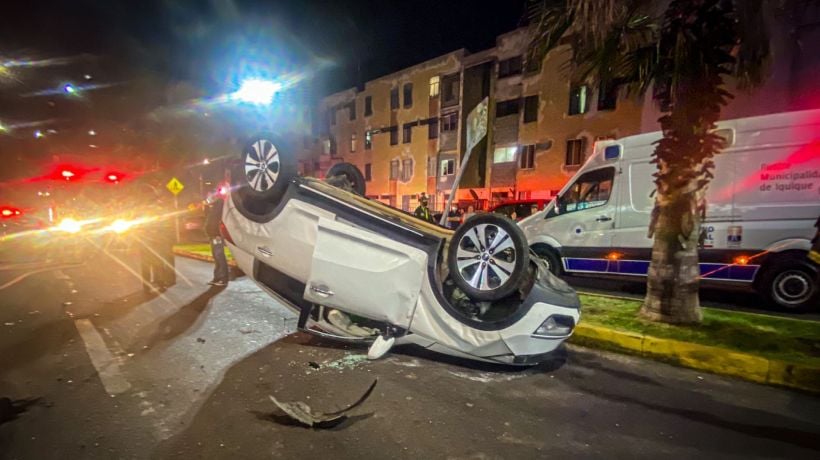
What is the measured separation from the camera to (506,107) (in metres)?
23.4

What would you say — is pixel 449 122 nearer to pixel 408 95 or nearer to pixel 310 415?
pixel 408 95

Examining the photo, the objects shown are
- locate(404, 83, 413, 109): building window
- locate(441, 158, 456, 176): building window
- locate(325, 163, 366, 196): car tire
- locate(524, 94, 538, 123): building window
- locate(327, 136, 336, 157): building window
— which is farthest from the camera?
locate(327, 136, 336, 157): building window

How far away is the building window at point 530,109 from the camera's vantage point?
21.9 metres

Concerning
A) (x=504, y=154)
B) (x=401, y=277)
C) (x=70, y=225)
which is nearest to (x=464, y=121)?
(x=504, y=154)

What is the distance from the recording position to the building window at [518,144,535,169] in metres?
22.0

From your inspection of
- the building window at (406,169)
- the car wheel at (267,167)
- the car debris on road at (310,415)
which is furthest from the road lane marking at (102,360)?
the building window at (406,169)

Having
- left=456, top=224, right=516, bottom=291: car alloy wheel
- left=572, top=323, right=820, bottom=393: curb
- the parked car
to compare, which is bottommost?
left=572, top=323, right=820, bottom=393: curb

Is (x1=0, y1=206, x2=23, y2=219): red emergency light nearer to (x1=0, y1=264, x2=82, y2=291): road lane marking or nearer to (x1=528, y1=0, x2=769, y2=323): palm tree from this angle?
(x1=0, y1=264, x2=82, y2=291): road lane marking

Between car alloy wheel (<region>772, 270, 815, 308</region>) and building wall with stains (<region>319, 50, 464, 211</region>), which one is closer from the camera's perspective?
car alloy wheel (<region>772, 270, 815, 308</region>)

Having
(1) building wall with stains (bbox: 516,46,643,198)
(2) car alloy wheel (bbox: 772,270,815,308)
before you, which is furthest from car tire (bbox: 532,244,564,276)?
(1) building wall with stains (bbox: 516,46,643,198)

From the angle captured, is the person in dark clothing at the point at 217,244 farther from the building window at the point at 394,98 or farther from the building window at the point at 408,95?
the building window at the point at 394,98

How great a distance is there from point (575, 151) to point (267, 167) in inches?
781

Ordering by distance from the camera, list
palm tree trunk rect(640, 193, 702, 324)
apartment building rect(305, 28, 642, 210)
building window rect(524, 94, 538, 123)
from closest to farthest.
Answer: palm tree trunk rect(640, 193, 702, 324) → apartment building rect(305, 28, 642, 210) → building window rect(524, 94, 538, 123)

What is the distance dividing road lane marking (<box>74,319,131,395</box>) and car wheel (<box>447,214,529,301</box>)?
9.14 feet
